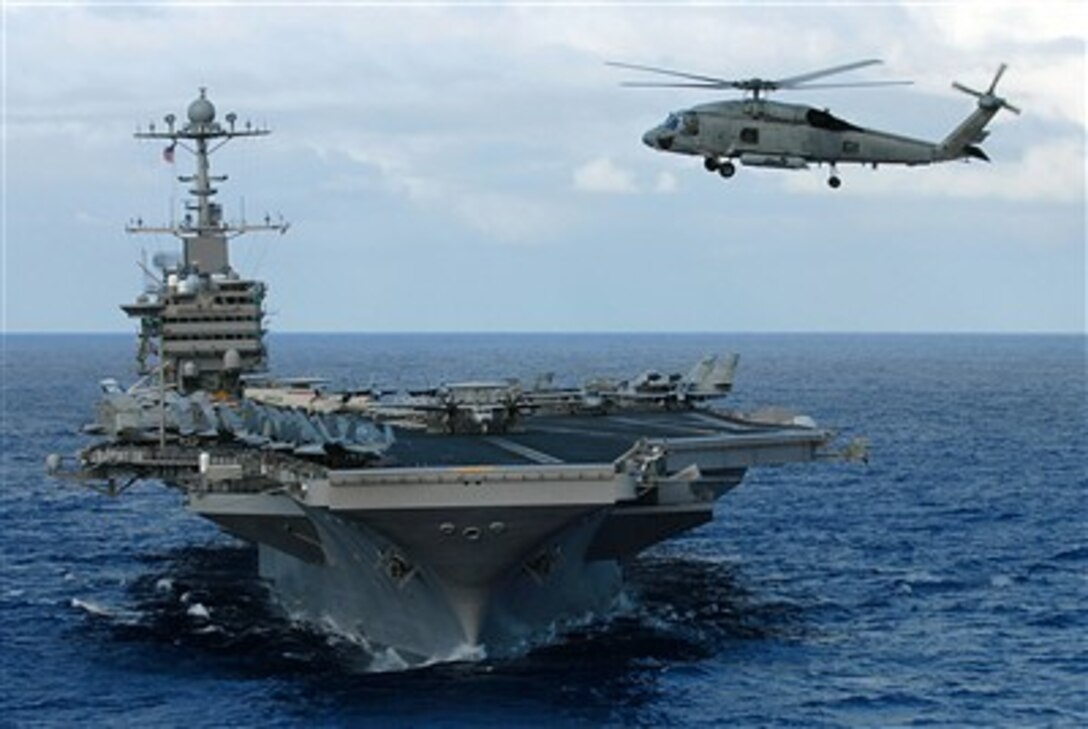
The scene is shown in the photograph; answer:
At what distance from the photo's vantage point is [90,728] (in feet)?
85.9

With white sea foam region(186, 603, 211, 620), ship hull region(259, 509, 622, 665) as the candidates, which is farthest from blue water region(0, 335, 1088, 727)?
ship hull region(259, 509, 622, 665)

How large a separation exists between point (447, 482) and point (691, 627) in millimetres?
8017

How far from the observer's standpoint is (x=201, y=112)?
47.4 metres

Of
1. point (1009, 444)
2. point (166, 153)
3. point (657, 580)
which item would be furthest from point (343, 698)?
point (1009, 444)

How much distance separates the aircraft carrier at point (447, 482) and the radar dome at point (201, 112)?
8833 millimetres

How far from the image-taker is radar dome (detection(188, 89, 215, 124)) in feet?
155

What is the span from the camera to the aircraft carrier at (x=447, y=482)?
2703 centimetres

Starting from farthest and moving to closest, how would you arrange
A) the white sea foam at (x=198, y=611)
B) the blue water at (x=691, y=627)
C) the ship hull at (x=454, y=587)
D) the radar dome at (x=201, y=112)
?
the radar dome at (x=201, y=112), the white sea foam at (x=198, y=611), the ship hull at (x=454, y=587), the blue water at (x=691, y=627)

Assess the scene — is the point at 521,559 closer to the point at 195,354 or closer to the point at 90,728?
the point at 90,728

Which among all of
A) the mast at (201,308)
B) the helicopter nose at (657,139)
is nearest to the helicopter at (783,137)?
the helicopter nose at (657,139)

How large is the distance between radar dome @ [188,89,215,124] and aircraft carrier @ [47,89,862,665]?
29.0ft

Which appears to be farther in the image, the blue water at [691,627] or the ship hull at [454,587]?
the ship hull at [454,587]

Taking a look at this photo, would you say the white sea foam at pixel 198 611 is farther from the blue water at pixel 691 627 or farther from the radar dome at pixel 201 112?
the radar dome at pixel 201 112

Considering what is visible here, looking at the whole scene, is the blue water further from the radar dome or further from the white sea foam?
the radar dome
